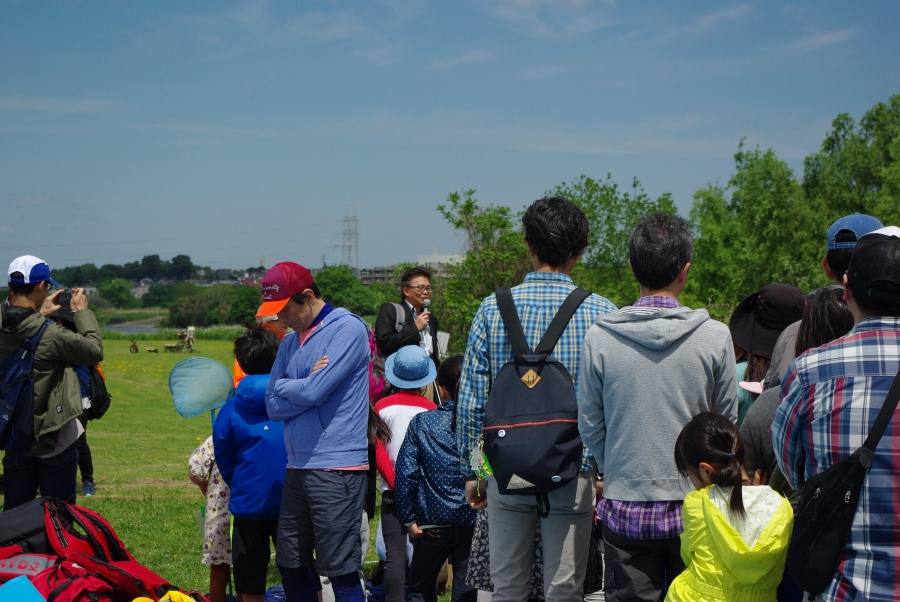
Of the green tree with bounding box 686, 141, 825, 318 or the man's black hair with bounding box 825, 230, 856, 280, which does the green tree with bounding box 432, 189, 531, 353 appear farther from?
the green tree with bounding box 686, 141, 825, 318

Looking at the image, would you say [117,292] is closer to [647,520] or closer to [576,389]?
[576,389]

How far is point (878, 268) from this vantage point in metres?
2.04

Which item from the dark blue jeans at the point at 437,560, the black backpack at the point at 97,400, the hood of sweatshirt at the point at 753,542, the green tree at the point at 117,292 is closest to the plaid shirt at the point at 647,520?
the hood of sweatshirt at the point at 753,542

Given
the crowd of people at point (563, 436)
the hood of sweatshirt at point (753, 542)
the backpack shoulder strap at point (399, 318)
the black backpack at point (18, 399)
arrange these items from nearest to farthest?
the crowd of people at point (563, 436), the hood of sweatshirt at point (753, 542), the black backpack at point (18, 399), the backpack shoulder strap at point (399, 318)

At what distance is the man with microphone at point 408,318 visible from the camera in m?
7.32

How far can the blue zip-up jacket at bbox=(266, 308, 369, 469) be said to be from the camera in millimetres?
3941

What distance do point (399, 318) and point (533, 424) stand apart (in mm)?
4666

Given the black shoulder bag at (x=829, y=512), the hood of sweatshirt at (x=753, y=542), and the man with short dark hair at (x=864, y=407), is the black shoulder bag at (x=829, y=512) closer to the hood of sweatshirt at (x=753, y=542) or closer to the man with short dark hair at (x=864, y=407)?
the man with short dark hair at (x=864, y=407)

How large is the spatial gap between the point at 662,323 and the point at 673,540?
0.77 metres

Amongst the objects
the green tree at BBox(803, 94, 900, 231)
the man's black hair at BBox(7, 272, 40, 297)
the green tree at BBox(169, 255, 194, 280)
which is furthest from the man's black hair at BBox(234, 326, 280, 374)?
the green tree at BBox(169, 255, 194, 280)

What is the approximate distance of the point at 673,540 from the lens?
281 cm

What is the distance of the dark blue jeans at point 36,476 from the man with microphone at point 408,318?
9.72 ft

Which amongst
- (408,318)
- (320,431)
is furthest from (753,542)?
(408,318)

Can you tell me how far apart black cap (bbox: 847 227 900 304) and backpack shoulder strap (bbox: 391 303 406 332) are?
221 inches
